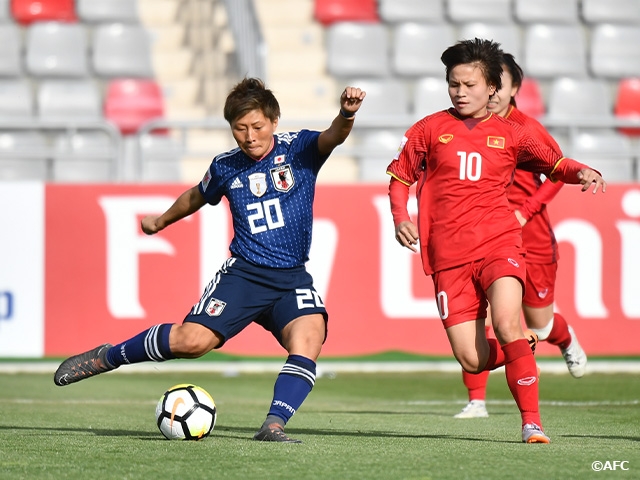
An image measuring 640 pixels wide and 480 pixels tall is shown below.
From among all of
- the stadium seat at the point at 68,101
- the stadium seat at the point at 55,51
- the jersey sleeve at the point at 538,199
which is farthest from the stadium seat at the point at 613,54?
the jersey sleeve at the point at 538,199

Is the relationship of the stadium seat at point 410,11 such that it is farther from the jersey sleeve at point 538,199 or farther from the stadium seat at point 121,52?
the jersey sleeve at point 538,199

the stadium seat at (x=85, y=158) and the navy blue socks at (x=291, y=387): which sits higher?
the stadium seat at (x=85, y=158)

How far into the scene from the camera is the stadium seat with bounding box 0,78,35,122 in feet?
45.7

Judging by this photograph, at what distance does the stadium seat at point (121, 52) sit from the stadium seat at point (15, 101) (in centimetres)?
95

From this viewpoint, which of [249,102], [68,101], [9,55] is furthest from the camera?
[9,55]

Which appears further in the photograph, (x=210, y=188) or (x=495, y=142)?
(x=210, y=188)

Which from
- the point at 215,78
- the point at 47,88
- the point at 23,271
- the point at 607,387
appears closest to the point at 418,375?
the point at 607,387

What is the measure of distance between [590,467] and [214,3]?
11502 mm

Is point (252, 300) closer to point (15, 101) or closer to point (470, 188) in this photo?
point (470, 188)

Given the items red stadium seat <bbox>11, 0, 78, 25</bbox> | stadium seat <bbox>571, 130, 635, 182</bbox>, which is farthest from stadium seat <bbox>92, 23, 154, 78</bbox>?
stadium seat <bbox>571, 130, 635, 182</bbox>

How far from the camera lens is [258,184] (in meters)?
5.84

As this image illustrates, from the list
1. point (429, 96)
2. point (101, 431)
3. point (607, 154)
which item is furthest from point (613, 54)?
point (101, 431)

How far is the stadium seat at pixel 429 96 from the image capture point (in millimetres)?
13773

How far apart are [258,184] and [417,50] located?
365 inches
